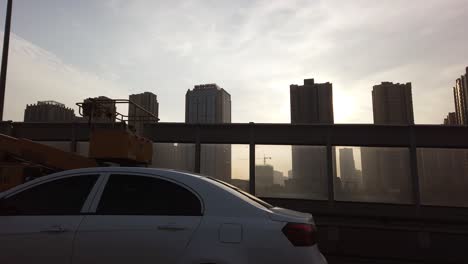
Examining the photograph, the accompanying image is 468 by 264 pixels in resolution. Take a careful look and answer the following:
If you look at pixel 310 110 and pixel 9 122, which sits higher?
pixel 310 110

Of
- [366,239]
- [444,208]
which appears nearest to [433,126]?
[444,208]

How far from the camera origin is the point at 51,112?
74.8 feet

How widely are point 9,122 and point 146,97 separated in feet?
24.3

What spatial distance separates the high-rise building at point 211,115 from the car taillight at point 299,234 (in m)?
16.3

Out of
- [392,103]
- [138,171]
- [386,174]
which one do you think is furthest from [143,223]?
[392,103]

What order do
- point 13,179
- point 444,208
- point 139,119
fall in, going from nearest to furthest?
point 13,179 < point 139,119 < point 444,208

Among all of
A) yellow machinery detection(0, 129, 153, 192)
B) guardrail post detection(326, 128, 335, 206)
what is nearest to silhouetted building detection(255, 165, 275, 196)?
guardrail post detection(326, 128, 335, 206)

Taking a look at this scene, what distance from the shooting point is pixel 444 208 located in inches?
698

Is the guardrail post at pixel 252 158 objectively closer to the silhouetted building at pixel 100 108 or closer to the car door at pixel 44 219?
the silhouetted building at pixel 100 108

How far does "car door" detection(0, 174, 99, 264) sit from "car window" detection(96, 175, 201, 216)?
0.73 ft

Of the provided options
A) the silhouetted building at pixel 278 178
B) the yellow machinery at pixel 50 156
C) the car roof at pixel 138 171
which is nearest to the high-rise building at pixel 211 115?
the silhouetted building at pixel 278 178

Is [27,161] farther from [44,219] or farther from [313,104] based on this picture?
[313,104]

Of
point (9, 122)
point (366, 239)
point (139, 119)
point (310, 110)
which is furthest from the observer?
point (310, 110)

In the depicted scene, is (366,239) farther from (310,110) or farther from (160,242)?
(310,110)
